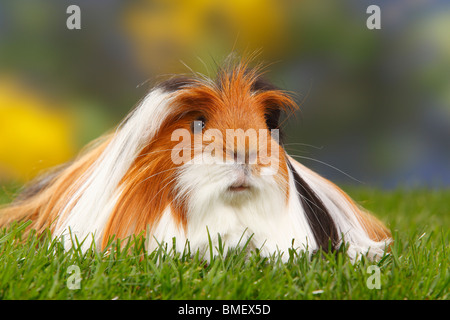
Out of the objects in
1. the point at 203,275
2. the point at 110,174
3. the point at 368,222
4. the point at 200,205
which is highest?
the point at 110,174

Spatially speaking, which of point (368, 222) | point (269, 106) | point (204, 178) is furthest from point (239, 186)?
point (368, 222)

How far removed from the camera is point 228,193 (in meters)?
1.86

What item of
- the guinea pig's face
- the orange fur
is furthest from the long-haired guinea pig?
the orange fur

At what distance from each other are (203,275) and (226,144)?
433 mm

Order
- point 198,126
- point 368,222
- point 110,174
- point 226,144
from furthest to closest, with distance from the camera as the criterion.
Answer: point 368,222 < point 110,174 < point 198,126 < point 226,144

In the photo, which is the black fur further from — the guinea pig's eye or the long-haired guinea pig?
the guinea pig's eye

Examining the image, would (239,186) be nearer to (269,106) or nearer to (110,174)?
(269,106)

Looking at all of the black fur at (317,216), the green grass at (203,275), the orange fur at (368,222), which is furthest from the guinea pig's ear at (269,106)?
the green grass at (203,275)

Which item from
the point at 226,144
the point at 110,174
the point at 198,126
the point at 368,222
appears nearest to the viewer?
the point at 226,144

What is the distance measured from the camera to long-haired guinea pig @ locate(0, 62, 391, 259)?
1.86m

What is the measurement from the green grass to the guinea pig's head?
0.57 ft

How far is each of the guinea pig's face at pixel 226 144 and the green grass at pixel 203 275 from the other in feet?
0.80

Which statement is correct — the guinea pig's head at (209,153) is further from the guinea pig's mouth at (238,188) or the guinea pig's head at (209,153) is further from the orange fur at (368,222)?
the orange fur at (368,222)

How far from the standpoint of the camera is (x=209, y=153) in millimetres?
1834
